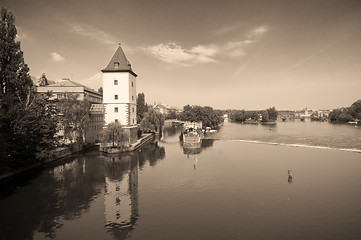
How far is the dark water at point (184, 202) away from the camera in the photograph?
14773 millimetres

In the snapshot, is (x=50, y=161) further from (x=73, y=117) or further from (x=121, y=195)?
(x=121, y=195)

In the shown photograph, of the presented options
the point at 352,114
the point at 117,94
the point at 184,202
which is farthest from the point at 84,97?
the point at 352,114

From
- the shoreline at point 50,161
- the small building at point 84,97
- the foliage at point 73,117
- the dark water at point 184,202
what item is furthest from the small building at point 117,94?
the dark water at point 184,202

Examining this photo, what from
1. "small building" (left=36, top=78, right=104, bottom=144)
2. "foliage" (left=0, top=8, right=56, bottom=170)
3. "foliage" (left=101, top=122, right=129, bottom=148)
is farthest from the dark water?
"small building" (left=36, top=78, right=104, bottom=144)

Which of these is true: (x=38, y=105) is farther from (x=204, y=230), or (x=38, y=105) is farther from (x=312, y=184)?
(x=312, y=184)

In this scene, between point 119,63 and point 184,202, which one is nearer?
point 184,202

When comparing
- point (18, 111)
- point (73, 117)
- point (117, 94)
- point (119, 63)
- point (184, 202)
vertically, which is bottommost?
point (184, 202)

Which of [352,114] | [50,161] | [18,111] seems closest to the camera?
[18,111]

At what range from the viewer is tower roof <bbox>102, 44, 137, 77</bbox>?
4240cm

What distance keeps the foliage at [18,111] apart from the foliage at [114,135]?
979 cm

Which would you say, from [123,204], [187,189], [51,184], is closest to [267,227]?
[187,189]

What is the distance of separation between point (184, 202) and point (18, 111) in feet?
71.5

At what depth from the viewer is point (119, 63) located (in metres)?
43.1

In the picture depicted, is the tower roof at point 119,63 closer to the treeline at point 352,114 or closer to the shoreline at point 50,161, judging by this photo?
the shoreline at point 50,161
